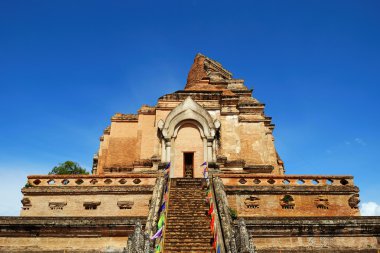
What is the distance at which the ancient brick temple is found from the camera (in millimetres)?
12586

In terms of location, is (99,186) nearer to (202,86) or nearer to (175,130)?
(175,130)

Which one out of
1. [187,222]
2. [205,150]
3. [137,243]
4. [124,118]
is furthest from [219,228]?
[124,118]

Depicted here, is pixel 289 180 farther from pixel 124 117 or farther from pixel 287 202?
pixel 124 117

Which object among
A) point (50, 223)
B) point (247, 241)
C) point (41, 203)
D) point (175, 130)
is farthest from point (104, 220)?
point (175, 130)

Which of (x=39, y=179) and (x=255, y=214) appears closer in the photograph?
(x=255, y=214)

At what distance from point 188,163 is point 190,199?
21.7 feet

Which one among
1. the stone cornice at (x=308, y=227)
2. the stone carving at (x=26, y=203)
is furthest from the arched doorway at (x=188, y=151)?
the stone carving at (x=26, y=203)

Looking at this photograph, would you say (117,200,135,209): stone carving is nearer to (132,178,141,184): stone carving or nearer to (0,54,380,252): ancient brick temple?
(0,54,380,252): ancient brick temple

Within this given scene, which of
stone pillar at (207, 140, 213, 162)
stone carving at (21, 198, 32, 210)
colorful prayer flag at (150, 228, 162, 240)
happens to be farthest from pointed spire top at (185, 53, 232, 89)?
colorful prayer flag at (150, 228, 162, 240)

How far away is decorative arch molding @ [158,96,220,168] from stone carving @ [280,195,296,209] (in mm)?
6041

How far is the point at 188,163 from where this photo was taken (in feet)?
70.0

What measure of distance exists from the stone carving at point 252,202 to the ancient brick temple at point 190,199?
0.15 ft

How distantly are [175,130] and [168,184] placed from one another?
5894 mm

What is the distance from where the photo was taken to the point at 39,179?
16.8 m
